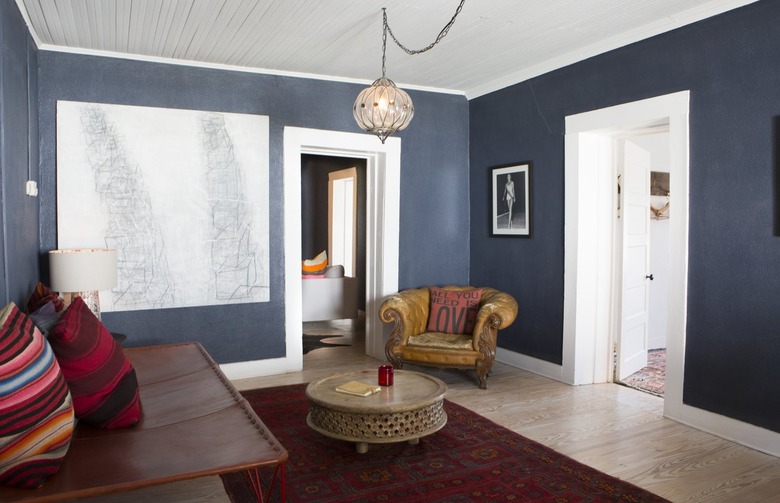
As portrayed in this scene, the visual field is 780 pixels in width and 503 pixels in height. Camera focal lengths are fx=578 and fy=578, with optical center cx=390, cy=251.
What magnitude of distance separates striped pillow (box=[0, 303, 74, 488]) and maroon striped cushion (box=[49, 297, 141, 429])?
250 mm

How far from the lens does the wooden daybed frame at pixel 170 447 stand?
1828 millimetres

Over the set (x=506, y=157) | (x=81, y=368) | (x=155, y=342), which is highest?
(x=506, y=157)

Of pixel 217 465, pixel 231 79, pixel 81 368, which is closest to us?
pixel 217 465

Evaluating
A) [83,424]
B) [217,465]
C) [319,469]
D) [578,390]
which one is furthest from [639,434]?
[83,424]

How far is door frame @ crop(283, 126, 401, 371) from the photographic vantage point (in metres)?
5.25

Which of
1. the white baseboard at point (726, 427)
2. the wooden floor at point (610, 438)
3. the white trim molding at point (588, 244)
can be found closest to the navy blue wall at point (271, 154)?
the wooden floor at point (610, 438)

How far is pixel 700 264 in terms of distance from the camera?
3.78m

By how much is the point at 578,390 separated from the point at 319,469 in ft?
8.00

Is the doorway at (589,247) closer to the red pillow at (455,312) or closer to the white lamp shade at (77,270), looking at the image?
the red pillow at (455,312)

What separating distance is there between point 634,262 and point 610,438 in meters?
A: 1.95

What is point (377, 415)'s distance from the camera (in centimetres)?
317

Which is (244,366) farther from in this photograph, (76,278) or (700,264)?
(700,264)

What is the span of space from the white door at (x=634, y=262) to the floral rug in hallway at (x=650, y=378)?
0.06 m

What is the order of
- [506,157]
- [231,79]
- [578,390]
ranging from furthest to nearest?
1. [506,157]
2. [231,79]
3. [578,390]
